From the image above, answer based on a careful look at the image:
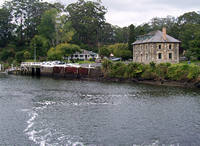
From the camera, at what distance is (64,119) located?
27.7 meters

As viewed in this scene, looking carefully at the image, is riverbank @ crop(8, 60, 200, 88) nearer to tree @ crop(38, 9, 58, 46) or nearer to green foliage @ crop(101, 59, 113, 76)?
green foliage @ crop(101, 59, 113, 76)

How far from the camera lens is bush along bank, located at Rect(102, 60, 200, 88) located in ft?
168

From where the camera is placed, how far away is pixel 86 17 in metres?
112

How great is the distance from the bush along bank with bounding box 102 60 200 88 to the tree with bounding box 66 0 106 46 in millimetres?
51202

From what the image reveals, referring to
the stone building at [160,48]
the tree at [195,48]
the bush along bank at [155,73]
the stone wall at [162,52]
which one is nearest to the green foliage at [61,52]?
the stone building at [160,48]

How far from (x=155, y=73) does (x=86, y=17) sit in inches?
2439

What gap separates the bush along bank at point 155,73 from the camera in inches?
2020

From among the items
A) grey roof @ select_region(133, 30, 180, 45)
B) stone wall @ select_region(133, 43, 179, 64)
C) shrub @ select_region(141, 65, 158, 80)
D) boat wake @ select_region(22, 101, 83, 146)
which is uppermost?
grey roof @ select_region(133, 30, 180, 45)

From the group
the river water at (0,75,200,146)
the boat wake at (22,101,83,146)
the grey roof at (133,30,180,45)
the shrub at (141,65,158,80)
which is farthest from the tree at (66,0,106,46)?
the boat wake at (22,101,83,146)

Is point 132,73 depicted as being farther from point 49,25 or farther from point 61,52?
point 49,25

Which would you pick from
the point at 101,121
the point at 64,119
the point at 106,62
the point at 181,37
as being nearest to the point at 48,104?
the point at 64,119

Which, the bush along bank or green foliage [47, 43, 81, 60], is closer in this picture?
the bush along bank

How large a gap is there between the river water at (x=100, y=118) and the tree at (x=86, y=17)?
236 ft

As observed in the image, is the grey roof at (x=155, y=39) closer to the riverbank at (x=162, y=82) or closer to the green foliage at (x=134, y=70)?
the green foliage at (x=134, y=70)
